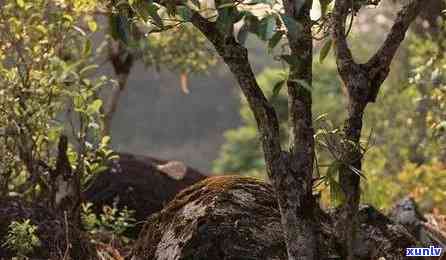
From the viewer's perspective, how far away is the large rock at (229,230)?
18.4 ft

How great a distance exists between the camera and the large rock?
5.61 metres

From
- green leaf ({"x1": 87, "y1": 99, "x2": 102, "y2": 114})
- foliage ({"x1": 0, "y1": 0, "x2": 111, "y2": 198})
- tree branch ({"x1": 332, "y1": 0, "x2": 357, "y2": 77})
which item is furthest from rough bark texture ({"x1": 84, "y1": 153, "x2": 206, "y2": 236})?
tree branch ({"x1": 332, "y1": 0, "x2": 357, "y2": 77})

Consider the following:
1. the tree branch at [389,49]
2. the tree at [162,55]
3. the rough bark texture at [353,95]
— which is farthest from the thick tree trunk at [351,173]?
the tree at [162,55]

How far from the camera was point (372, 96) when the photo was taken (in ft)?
17.7

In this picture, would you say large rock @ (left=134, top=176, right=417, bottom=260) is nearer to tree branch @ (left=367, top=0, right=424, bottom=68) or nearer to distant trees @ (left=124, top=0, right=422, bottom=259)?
distant trees @ (left=124, top=0, right=422, bottom=259)

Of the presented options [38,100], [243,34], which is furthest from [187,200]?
[243,34]

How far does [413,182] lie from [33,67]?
868 cm

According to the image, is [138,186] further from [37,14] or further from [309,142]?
[309,142]

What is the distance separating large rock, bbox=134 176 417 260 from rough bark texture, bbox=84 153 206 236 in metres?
3.03

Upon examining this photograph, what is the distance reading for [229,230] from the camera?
567 centimetres

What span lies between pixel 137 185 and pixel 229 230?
4.60 meters

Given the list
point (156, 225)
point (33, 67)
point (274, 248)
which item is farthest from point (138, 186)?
point (274, 248)

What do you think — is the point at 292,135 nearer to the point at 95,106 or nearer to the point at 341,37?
the point at 341,37

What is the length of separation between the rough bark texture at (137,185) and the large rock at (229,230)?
9.95 feet
